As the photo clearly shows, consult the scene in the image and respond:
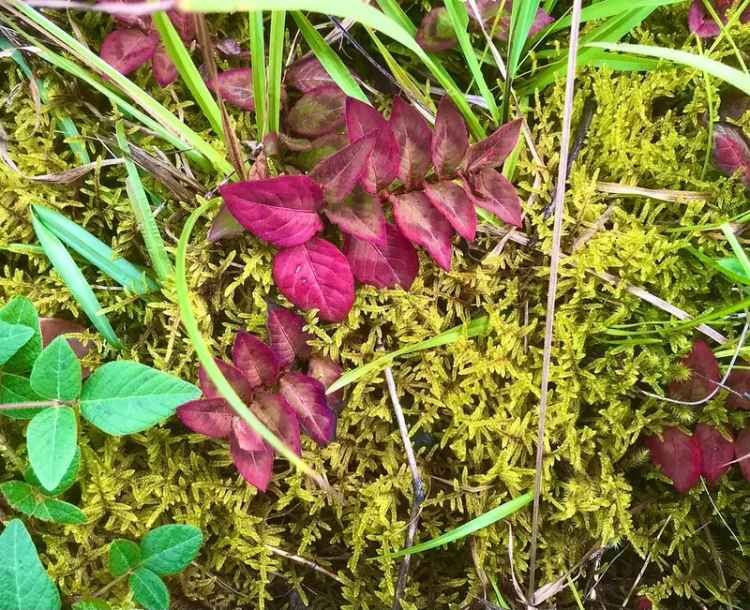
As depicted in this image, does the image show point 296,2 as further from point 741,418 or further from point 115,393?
point 741,418

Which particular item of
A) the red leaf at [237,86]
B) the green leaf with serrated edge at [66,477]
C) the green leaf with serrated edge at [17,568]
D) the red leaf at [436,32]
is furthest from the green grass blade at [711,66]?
the green leaf with serrated edge at [17,568]

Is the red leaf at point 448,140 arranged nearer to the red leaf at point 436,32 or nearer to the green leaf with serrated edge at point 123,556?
the red leaf at point 436,32

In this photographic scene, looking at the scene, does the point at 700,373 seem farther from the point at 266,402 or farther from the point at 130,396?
the point at 130,396

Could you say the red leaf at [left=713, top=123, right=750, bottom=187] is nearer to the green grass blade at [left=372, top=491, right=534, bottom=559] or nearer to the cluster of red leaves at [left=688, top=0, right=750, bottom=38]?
the cluster of red leaves at [left=688, top=0, right=750, bottom=38]

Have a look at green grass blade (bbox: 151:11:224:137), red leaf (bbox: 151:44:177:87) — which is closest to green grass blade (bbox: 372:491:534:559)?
green grass blade (bbox: 151:11:224:137)

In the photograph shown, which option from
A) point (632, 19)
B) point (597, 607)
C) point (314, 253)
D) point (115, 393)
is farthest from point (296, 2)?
point (597, 607)

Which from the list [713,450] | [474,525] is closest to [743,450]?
[713,450]

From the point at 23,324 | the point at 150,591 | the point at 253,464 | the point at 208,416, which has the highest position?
the point at 23,324

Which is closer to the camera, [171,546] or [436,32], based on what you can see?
[171,546]
